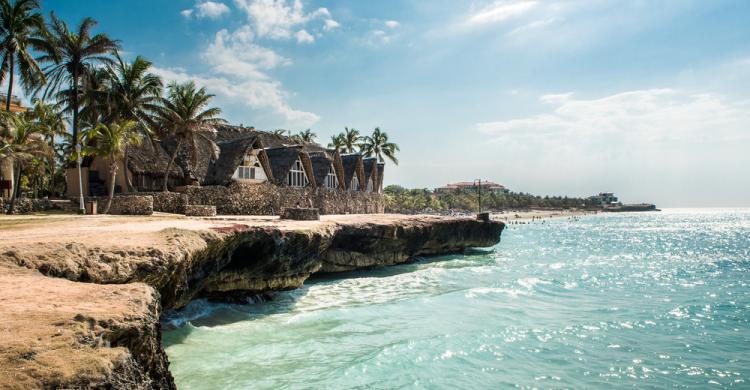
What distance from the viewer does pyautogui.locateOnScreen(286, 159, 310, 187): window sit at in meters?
36.2

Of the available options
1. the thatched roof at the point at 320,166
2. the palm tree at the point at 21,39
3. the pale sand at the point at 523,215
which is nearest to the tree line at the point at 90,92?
the palm tree at the point at 21,39

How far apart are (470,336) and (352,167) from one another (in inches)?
1320

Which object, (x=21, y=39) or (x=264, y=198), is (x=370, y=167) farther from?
(x=21, y=39)

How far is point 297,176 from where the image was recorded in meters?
37.0

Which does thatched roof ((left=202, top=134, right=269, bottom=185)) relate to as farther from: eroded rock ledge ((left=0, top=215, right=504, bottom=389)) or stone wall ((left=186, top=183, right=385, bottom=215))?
eroded rock ledge ((left=0, top=215, right=504, bottom=389))

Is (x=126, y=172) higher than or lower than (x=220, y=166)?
lower

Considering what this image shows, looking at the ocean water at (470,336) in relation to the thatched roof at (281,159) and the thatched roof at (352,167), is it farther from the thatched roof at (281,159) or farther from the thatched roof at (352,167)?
the thatched roof at (352,167)

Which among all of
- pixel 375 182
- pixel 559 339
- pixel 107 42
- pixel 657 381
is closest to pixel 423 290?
pixel 559 339

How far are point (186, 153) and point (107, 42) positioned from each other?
8948mm

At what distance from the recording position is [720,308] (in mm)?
15773

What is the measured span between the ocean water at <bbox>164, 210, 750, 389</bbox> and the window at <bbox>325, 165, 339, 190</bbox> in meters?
20.5

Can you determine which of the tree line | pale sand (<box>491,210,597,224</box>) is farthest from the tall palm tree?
pale sand (<box>491,210,597,224</box>)

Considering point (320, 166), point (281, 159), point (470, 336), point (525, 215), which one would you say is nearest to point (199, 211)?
point (281, 159)

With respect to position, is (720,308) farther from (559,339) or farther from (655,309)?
(559,339)
